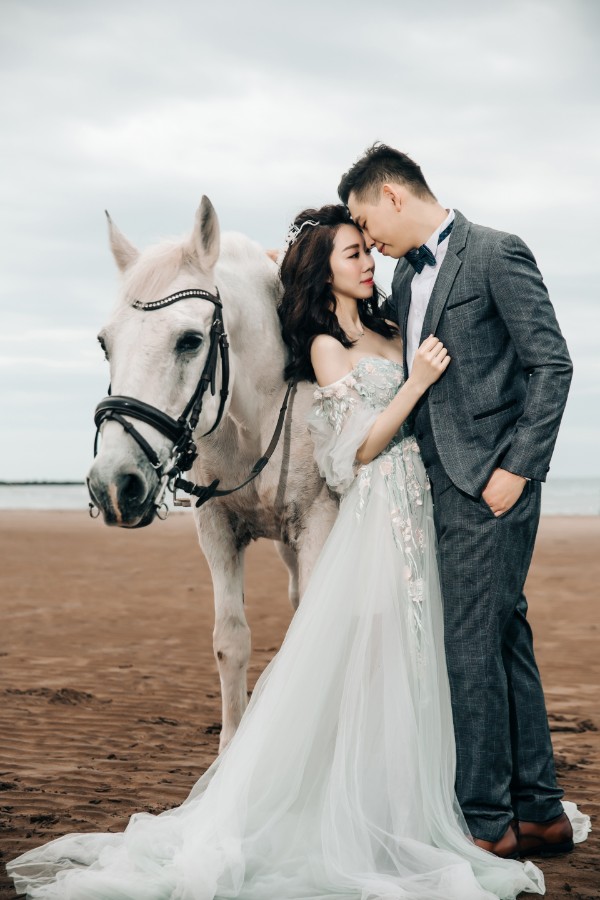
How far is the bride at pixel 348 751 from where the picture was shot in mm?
2764

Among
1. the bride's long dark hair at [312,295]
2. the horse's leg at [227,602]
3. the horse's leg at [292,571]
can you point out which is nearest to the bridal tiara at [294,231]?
the bride's long dark hair at [312,295]

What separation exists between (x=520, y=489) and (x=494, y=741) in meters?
0.84

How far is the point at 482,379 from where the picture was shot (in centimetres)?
303

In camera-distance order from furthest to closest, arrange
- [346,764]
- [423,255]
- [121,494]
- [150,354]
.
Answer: [423,255] → [346,764] → [150,354] → [121,494]

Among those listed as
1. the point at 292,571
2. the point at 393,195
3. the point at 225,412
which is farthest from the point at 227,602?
the point at 393,195

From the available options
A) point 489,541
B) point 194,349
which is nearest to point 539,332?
point 489,541

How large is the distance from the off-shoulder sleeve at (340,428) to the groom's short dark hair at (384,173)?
67 centimetres

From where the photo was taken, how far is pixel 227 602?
386 centimetres

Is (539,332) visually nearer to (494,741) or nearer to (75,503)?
(494,741)

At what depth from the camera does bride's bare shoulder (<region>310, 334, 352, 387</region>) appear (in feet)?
10.8

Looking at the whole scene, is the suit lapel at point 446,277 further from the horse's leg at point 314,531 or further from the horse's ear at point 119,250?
the horse's ear at point 119,250

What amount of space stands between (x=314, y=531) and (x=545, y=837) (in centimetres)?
138

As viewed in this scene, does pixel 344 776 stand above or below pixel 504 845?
above

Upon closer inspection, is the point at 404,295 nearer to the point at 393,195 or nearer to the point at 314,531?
the point at 393,195
